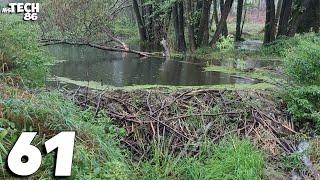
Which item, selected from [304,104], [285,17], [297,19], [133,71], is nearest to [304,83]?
[304,104]

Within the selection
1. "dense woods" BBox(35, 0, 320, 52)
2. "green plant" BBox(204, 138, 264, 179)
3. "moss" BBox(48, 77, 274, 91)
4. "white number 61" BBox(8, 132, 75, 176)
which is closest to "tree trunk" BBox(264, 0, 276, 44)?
"dense woods" BBox(35, 0, 320, 52)

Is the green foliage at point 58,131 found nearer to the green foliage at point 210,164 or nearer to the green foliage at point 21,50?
the green foliage at point 210,164

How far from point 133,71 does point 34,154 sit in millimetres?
7521

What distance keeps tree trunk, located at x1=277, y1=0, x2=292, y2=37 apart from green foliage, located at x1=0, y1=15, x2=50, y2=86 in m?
11.0

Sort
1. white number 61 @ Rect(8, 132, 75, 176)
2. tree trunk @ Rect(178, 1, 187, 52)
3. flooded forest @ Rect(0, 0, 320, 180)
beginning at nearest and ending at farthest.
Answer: white number 61 @ Rect(8, 132, 75, 176), flooded forest @ Rect(0, 0, 320, 180), tree trunk @ Rect(178, 1, 187, 52)

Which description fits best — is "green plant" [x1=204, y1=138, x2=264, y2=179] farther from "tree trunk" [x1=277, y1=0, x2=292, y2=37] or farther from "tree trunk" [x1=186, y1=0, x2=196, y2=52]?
"tree trunk" [x1=277, y1=0, x2=292, y2=37]

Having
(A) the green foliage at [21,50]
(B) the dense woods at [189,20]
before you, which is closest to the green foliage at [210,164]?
(A) the green foliage at [21,50]

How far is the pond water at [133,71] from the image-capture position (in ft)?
32.7

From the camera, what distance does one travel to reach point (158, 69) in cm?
1186

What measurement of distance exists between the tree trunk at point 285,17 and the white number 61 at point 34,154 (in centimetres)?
1333

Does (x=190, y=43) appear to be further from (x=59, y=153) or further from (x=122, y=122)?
(x=59, y=153)

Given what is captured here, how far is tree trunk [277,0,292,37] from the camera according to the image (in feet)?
53.0

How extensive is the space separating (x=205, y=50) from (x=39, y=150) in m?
11.8

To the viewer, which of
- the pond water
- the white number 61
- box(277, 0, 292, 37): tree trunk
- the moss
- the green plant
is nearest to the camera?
the white number 61
